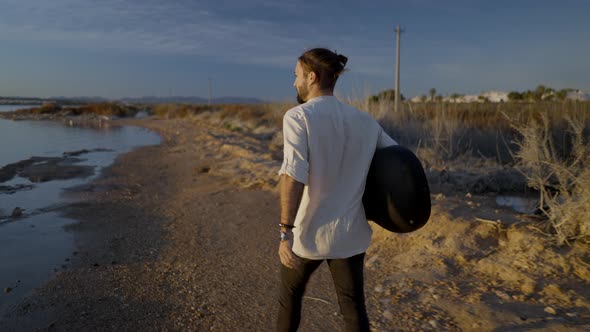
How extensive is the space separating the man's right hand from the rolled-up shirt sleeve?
1.08 feet

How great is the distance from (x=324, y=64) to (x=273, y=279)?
2451 millimetres

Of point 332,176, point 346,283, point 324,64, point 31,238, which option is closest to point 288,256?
point 346,283

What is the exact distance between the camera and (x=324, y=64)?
1.96 meters

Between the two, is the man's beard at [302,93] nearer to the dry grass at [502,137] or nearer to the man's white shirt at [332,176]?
the man's white shirt at [332,176]

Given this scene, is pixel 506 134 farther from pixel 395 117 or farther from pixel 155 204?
pixel 155 204

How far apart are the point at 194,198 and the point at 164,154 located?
24.0 feet

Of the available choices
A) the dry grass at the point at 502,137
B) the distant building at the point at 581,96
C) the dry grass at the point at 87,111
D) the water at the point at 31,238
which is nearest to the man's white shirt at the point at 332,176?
the dry grass at the point at 502,137

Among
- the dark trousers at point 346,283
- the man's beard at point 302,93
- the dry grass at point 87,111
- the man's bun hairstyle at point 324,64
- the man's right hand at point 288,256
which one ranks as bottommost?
the dark trousers at point 346,283

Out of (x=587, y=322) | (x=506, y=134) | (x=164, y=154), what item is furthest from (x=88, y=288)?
(x=506, y=134)

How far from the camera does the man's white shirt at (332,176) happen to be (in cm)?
192

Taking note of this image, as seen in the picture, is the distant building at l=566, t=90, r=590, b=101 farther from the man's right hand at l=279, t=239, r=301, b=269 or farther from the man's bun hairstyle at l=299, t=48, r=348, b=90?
the man's right hand at l=279, t=239, r=301, b=269

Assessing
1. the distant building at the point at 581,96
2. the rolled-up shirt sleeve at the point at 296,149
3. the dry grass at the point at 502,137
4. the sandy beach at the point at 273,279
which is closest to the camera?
the rolled-up shirt sleeve at the point at 296,149

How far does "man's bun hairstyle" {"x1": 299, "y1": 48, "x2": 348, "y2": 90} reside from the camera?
1964 mm

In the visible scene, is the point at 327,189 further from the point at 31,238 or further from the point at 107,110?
the point at 107,110
